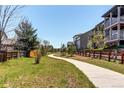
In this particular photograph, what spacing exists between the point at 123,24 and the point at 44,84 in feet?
97.8

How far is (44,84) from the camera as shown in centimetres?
1021

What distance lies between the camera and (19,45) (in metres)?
40.1

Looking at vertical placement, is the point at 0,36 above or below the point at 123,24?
below
